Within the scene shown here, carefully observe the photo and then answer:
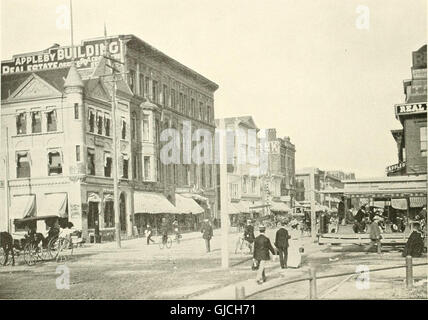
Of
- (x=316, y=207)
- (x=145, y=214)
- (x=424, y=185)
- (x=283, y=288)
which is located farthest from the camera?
(x=145, y=214)

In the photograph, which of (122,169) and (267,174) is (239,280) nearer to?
(267,174)

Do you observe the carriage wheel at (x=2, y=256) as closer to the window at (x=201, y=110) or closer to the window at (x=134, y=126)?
the window at (x=134, y=126)

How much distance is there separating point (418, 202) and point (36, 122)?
32.2ft

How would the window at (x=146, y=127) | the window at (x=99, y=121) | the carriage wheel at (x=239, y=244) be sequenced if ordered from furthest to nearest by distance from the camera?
the window at (x=99, y=121) < the window at (x=146, y=127) < the carriage wheel at (x=239, y=244)

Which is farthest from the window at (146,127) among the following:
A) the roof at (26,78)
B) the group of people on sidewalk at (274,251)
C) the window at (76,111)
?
the group of people on sidewalk at (274,251)

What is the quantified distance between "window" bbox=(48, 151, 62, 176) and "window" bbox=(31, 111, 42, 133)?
0.72m

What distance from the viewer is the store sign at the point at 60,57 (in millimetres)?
14688

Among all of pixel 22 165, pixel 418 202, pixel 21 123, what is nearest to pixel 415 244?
pixel 418 202

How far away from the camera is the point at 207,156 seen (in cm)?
1412

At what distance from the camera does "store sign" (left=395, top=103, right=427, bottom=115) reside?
12.6 metres

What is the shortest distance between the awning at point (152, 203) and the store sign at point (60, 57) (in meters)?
3.65

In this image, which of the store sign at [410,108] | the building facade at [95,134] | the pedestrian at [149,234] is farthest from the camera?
the pedestrian at [149,234]
